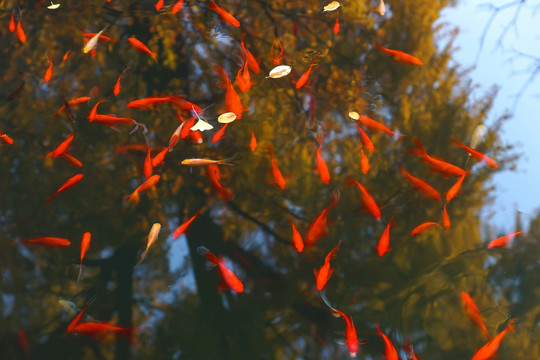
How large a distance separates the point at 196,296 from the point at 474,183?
1.19 meters

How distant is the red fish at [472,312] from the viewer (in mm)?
1536

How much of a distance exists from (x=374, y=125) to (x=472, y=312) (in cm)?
81

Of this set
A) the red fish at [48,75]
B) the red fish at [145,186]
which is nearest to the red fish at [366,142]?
the red fish at [145,186]

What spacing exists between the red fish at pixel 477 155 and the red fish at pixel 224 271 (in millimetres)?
1037

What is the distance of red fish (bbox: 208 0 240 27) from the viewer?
2021 millimetres

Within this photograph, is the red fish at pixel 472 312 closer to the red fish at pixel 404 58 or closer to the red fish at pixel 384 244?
the red fish at pixel 384 244

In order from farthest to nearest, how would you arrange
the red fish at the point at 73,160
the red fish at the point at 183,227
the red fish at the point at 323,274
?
the red fish at the point at 73,160 → the red fish at the point at 183,227 → the red fish at the point at 323,274

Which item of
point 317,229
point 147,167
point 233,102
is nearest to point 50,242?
point 147,167

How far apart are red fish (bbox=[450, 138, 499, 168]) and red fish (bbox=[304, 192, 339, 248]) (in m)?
0.61

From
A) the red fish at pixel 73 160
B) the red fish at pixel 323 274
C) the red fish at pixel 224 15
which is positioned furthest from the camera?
the red fish at pixel 224 15

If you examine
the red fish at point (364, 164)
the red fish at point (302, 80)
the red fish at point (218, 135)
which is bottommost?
the red fish at point (364, 164)

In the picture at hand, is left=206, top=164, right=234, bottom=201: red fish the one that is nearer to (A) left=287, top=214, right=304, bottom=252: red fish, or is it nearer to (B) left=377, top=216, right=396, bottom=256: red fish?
(A) left=287, top=214, right=304, bottom=252: red fish

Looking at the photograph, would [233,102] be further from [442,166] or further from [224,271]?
[442,166]

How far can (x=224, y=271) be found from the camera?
5.36 feet
